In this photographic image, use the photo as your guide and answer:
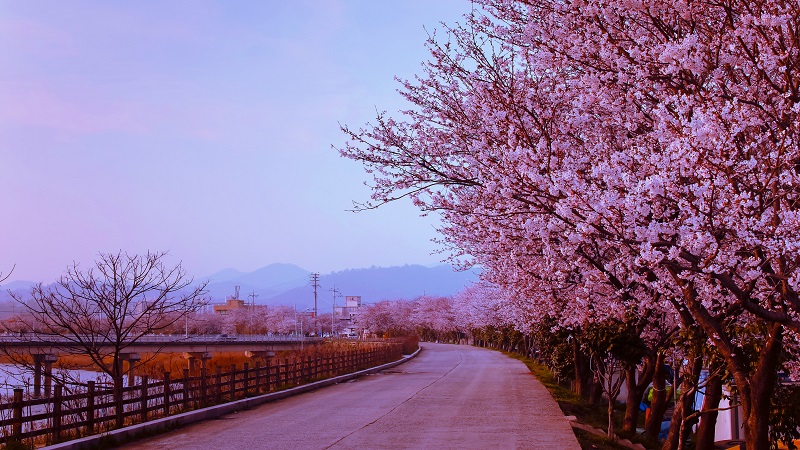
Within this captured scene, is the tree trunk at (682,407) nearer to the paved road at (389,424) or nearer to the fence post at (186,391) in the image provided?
the paved road at (389,424)

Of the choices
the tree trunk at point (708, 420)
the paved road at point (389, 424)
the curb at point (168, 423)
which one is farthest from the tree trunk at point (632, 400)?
the curb at point (168, 423)

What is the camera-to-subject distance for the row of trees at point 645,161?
7.77 meters

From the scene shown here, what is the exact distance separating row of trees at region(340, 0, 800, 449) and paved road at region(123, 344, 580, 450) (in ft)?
10.0

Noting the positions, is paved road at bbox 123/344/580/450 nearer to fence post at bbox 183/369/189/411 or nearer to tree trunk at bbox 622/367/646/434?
fence post at bbox 183/369/189/411

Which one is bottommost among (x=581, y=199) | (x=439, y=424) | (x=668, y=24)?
(x=439, y=424)

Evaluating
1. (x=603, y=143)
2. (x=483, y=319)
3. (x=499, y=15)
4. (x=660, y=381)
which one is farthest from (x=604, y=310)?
(x=483, y=319)

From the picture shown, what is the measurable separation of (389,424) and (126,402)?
5.26 meters

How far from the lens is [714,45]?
8805 millimetres

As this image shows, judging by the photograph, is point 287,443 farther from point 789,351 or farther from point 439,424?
point 789,351

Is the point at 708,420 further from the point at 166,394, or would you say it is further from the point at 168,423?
the point at 166,394

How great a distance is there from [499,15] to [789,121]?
5.23 meters

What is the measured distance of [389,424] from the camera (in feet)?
55.7

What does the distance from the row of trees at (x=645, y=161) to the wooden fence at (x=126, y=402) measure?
652 centimetres

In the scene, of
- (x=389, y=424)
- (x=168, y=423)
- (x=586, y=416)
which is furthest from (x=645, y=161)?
(x=586, y=416)
